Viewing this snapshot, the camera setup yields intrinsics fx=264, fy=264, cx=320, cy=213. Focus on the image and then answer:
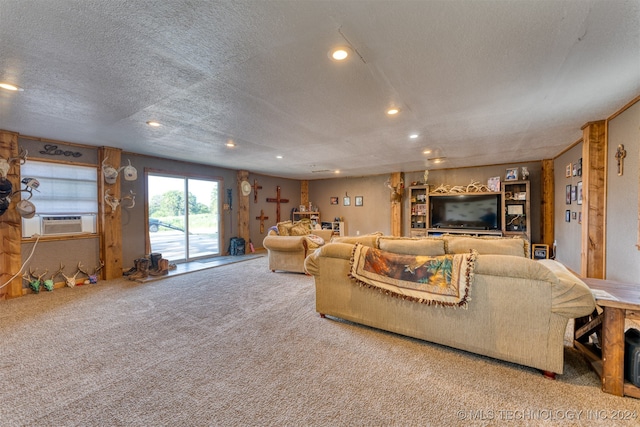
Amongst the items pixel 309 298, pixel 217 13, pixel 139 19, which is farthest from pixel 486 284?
pixel 139 19

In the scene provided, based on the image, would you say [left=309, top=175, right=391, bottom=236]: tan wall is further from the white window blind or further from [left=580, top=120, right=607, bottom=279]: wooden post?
the white window blind

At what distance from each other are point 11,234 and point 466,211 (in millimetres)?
8951

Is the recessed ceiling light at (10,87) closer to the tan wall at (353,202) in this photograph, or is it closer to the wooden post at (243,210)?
the wooden post at (243,210)

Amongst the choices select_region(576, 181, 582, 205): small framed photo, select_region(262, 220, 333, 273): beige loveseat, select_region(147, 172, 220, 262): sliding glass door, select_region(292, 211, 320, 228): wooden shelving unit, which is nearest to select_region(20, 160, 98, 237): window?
select_region(147, 172, 220, 262): sliding glass door

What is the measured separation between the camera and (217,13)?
4.85 feet

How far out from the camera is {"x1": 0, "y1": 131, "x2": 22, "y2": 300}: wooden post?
3770 millimetres

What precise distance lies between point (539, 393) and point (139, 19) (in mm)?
3503

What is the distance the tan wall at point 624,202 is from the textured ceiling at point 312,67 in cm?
25

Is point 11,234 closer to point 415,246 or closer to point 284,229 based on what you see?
point 284,229

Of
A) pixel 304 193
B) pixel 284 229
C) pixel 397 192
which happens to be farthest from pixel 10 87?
pixel 304 193

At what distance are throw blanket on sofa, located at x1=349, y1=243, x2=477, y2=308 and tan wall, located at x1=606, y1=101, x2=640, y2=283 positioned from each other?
1949 mm

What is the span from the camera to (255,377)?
201cm

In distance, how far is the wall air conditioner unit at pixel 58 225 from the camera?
4098 mm

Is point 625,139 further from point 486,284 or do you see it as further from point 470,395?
point 470,395
